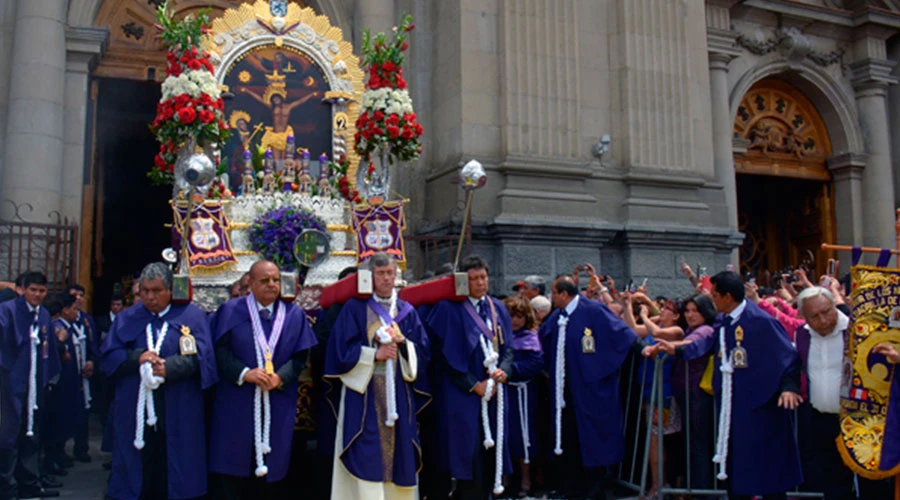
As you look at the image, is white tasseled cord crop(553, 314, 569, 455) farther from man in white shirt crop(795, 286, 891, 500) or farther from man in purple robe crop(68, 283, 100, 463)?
man in purple robe crop(68, 283, 100, 463)

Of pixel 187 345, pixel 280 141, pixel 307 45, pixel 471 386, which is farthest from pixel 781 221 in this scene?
pixel 187 345

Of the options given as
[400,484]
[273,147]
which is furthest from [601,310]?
[273,147]

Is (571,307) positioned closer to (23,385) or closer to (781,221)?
(23,385)

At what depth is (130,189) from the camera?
17.3m

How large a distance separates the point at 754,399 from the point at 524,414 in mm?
1966

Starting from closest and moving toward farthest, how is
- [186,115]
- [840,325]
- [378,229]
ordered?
[840,325] < [186,115] < [378,229]

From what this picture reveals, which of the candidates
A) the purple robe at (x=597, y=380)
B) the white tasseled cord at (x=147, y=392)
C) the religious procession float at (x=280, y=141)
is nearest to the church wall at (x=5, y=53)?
the religious procession float at (x=280, y=141)

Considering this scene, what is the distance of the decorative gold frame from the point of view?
1001cm

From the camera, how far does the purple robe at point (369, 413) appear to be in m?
5.53

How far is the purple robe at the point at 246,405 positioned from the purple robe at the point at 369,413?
11.1 inches

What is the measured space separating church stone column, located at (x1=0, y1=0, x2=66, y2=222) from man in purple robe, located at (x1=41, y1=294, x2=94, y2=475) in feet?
8.23

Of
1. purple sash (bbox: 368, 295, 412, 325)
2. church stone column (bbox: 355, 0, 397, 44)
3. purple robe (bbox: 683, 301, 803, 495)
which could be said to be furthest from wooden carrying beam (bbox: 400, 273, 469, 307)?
church stone column (bbox: 355, 0, 397, 44)

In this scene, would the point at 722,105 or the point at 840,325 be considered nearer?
the point at 840,325

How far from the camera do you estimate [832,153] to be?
16812 mm
